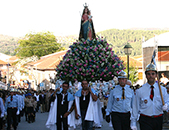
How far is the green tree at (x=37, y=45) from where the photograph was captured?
92238mm

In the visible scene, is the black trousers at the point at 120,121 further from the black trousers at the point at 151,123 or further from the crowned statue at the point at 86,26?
the crowned statue at the point at 86,26

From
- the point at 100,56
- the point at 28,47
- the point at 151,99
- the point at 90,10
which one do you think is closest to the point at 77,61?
the point at 100,56

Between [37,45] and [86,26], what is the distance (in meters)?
76.0

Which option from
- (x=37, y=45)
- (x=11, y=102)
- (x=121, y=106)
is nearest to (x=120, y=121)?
(x=121, y=106)

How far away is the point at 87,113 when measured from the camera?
1112cm

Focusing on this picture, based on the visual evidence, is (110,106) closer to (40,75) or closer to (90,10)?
(90,10)

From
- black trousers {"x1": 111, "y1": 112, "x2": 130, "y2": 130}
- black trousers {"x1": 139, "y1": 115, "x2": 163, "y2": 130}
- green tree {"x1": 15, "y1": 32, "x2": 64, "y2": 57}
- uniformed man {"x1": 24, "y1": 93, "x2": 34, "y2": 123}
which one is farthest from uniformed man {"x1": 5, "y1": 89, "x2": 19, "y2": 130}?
green tree {"x1": 15, "y1": 32, "x2": 64, "y2": 57}

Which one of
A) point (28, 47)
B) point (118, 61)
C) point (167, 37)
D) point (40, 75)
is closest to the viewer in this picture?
point (118, 61)

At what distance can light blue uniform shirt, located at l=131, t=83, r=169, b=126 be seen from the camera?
7059 millimetres

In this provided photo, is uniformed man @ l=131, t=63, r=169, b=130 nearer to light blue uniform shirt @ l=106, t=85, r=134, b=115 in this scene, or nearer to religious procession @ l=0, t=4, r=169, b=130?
religious procession @ l=0, t=4, r=169, b=130

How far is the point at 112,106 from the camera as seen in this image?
9109 millimetres

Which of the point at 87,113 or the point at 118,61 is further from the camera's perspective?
the point at 118,61

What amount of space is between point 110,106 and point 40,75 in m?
63.5

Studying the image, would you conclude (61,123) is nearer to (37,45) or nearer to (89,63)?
(89,63)
